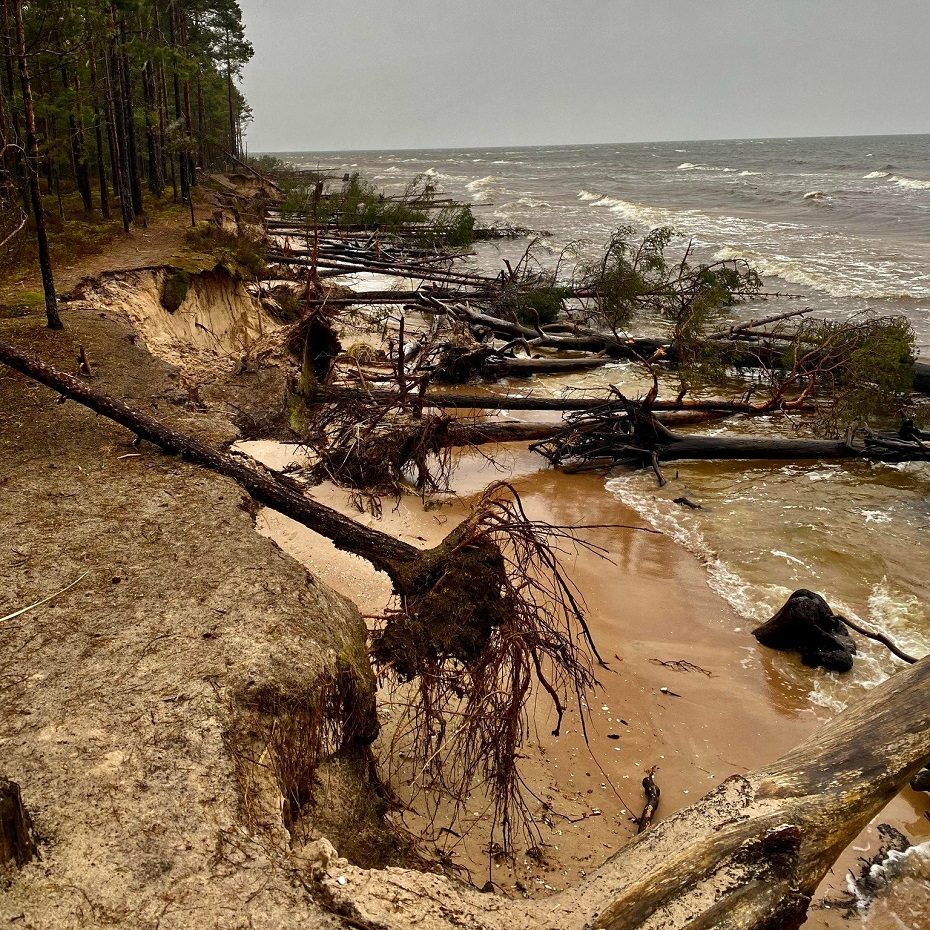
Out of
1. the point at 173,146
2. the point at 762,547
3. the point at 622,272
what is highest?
the point at 173,146

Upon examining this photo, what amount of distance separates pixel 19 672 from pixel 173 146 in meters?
18.1

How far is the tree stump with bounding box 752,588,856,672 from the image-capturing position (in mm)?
5473

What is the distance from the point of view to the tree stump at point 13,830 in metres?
2.04

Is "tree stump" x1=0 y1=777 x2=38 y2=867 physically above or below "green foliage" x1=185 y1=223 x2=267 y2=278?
below

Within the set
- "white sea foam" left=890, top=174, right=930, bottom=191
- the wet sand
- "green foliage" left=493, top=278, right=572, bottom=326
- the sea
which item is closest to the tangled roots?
the wet sand

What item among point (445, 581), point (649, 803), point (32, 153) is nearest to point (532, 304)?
point (32, 153)

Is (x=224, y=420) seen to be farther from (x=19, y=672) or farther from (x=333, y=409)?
(x=19, y=672)

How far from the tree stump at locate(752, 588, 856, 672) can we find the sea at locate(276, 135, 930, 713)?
137 mm

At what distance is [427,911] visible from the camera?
2.29 metres

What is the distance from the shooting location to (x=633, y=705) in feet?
16.2

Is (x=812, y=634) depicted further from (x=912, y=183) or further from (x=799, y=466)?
(x=912, y=183)

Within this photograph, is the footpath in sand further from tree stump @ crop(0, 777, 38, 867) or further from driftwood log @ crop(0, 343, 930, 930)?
driftwood log @ crop(0, 343, 930, 930)

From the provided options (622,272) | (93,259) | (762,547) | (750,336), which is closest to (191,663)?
(762,547)

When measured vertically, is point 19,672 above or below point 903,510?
above
